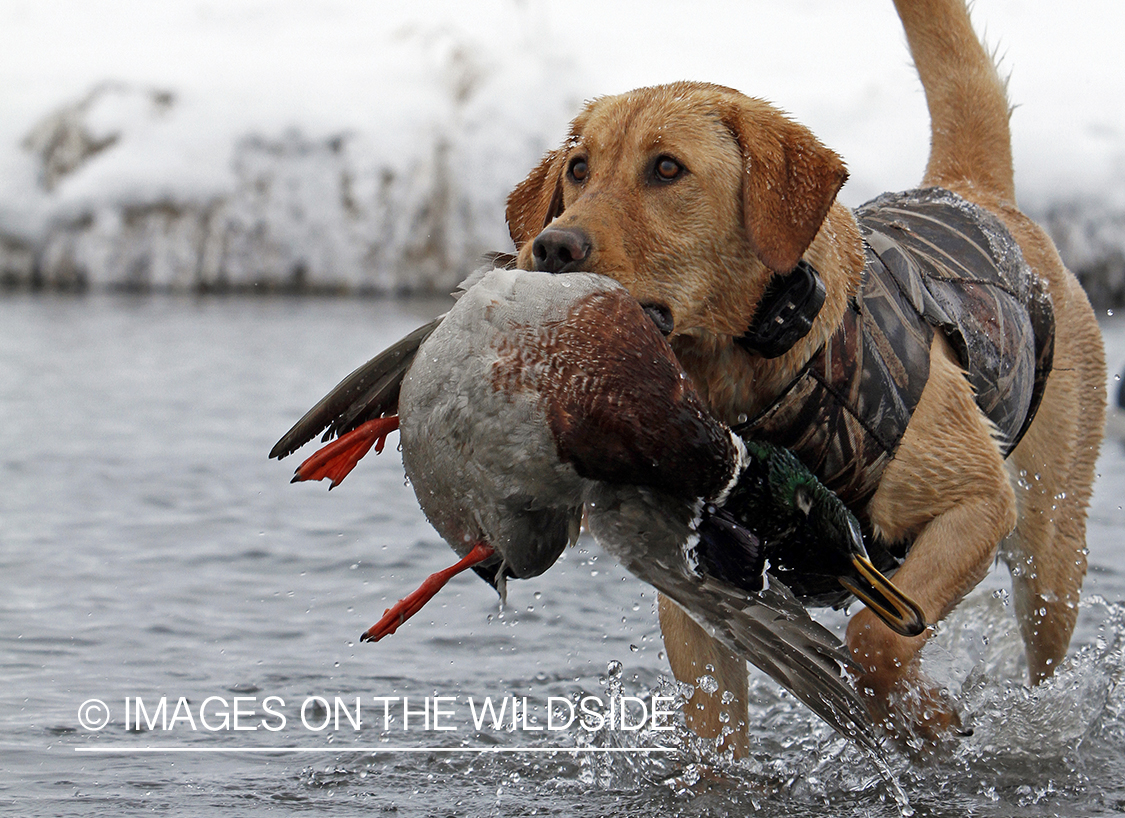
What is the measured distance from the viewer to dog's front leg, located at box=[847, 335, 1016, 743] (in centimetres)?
328

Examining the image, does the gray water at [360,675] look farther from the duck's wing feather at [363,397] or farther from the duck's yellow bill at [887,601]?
the duck's wing feather at [363,397]

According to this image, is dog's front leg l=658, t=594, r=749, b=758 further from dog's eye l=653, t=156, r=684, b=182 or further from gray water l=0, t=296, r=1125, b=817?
dog's eye l=653, t=156, r=684, b=182

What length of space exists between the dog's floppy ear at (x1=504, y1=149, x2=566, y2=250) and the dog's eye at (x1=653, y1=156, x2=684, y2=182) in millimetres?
386

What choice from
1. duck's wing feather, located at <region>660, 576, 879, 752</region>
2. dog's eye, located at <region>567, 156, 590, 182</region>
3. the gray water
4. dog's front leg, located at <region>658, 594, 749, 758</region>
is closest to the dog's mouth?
dog's eye, located at <region>567, 156, 590, 182</region>

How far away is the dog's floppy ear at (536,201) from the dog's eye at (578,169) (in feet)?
0.47

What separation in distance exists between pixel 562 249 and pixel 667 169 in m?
0.42

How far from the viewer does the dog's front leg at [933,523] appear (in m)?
3.28

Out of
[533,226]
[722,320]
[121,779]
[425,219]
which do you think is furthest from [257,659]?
[425,219]

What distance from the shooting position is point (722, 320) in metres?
3.06

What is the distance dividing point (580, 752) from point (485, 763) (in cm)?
30

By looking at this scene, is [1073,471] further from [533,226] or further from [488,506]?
[488,506]

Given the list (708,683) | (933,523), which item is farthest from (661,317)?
(708,683)

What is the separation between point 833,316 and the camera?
3215mm

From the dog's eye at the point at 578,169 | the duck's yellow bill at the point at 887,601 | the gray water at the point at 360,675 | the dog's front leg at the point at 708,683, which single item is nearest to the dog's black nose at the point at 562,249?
the dog's eye at the point at 578,169
